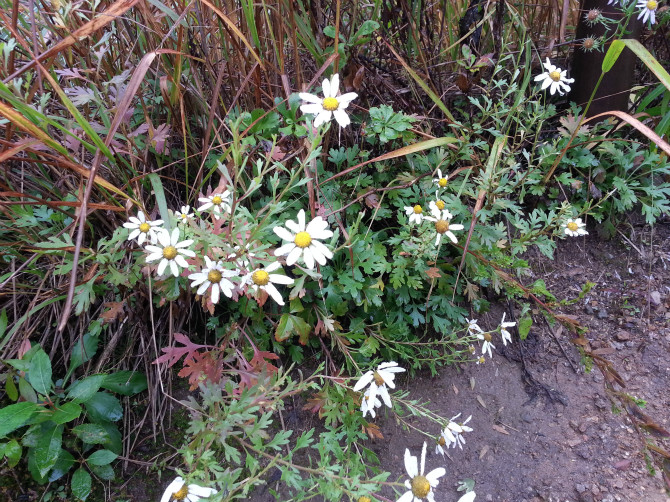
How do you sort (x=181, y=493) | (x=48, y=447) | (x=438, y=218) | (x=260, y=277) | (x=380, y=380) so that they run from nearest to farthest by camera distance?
(x=181, y=493), (x=260, y=277), (x=380, y=380), (x=48, y=447), (x=438, y=218)

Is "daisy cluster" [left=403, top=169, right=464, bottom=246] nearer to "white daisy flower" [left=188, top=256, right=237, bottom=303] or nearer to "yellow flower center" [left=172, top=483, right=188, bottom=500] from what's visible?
"white daisy flower" [left=188, top=256, right=237, bottom=303]

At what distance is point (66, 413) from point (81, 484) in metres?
0.24

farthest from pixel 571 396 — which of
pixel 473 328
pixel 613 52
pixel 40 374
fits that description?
pixel 40 374

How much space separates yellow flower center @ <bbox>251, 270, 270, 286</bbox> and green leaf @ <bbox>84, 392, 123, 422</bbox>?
31.7 inches

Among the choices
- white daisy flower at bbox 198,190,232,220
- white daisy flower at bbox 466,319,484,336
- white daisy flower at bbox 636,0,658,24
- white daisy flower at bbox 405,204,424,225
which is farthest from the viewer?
white daisy flower at bbox 636,0,658,24

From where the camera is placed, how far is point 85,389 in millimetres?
1448

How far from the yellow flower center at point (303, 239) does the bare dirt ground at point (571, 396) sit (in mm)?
827

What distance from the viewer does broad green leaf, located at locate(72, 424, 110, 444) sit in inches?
55.7

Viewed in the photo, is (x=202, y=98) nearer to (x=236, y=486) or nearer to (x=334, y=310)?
(x=334, y=310)

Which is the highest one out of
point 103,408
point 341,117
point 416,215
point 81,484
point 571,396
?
point 341,117

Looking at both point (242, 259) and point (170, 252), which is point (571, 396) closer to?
point (242, 259)

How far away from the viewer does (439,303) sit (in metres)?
1.68

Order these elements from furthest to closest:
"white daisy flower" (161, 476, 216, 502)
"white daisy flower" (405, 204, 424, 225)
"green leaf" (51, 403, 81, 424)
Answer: "white daisy flower" (405, 204, 424, 225), "green leaf" (51, 403, 81, 424), "white daisy flower" (161, 476, 216, 502)

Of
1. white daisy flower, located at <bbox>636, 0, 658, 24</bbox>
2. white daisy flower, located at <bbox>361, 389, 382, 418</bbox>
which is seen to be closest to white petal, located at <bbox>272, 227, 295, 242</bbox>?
white daisy flower, located at <bbox>361, 389, 382, 418</bbox>
